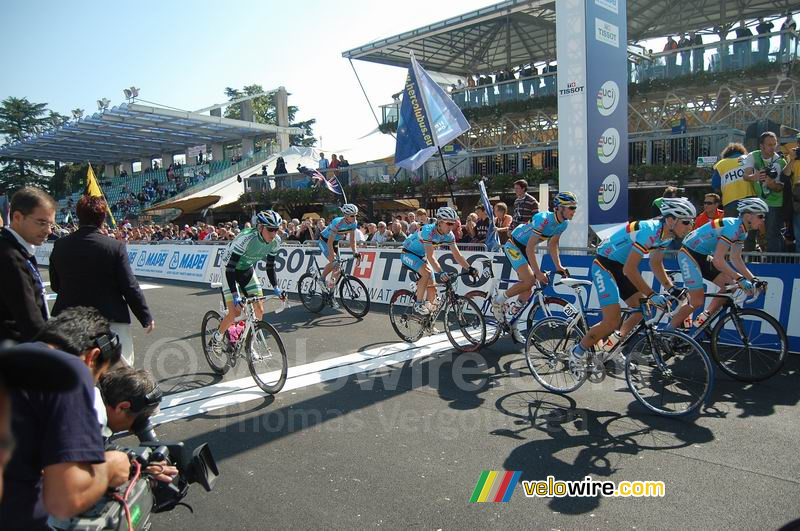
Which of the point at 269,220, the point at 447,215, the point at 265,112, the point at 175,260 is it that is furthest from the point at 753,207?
the point at 265,112

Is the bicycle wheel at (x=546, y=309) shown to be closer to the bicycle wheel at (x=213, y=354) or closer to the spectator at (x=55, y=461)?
the bicycle wheel at (x=213, y=354)

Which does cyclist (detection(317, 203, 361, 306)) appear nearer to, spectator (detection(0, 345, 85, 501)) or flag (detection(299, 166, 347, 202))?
flag (detection(299, 166, 347, 202))

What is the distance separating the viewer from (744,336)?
20.0 feet

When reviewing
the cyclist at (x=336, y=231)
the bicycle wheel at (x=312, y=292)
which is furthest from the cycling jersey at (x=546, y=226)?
the bicycle wheel at (x=312, y=292)

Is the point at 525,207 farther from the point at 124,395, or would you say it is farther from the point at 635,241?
the point at 124,395

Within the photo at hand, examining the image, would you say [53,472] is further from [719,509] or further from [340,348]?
[340,348]

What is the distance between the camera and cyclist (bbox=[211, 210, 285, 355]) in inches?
251

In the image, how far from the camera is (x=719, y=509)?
348 centimetres

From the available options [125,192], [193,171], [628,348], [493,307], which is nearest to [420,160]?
[493,307]

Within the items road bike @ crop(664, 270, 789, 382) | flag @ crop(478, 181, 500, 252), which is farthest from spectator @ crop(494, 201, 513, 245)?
road bike @ crop(664, 270, 789, 382)

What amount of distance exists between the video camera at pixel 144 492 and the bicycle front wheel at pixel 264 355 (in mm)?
3237

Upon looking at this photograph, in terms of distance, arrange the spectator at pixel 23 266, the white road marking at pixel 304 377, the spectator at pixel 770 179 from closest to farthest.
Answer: the spectator at pixel 23 266 < the white road marking at pixel 304 377 < the spectator at pixel 770 179

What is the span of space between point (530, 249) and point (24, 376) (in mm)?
6733

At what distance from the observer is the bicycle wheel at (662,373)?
505cm
